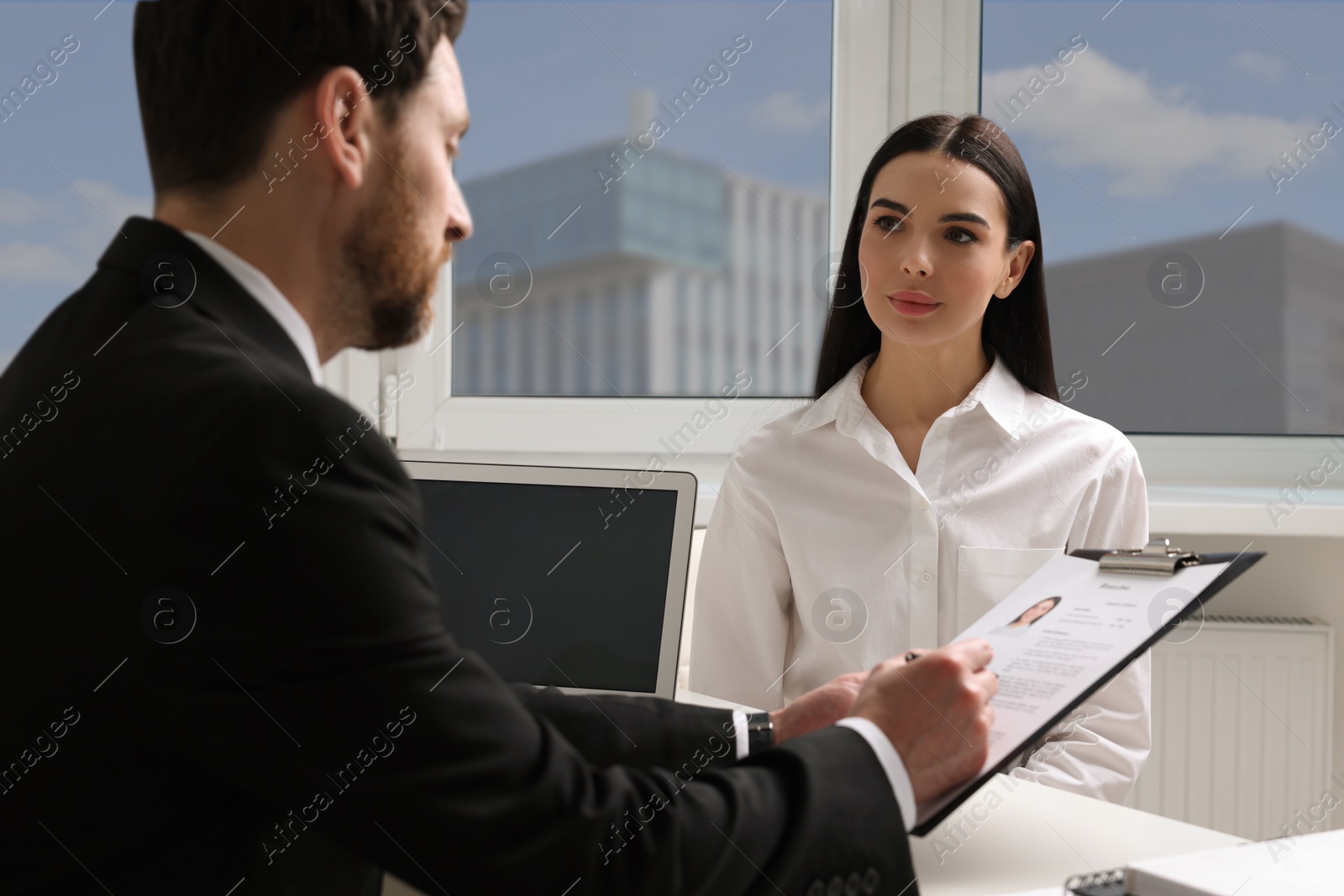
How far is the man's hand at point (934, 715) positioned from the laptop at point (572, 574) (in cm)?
64

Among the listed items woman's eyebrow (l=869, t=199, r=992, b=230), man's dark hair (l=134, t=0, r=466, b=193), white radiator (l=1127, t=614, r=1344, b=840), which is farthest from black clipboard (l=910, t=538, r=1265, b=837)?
white radiator (l=1127, t=614, r=1344, b=840)

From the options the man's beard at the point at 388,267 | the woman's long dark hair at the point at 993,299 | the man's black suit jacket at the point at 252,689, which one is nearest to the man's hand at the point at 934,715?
the man's black suit jacket at the point at 252,689

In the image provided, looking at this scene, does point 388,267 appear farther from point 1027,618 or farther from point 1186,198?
point 1186,198

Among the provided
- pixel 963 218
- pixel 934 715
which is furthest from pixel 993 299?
pixel 934 715

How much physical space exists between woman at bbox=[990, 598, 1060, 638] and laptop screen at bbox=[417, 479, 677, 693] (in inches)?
22.3

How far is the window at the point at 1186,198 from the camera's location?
2.46 metres

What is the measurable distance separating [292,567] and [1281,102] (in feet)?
8.37

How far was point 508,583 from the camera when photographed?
150 cm

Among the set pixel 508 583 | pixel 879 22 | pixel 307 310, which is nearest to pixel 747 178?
pixel 879 22

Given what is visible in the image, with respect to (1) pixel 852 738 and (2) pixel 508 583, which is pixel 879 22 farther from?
(1) pixel 852 738

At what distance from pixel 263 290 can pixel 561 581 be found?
769mm

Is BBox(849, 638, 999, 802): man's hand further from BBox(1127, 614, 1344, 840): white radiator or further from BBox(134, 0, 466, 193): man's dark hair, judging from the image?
BBox(1127, 614, 1344, 840): white radiator

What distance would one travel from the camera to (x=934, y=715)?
0.84m

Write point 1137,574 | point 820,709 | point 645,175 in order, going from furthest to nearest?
point 645,175 → point 820,709 → point 1137,574
